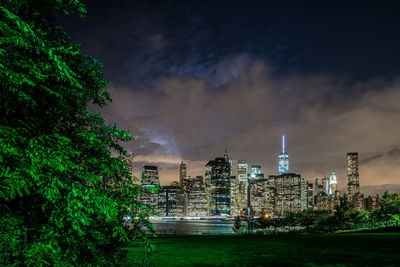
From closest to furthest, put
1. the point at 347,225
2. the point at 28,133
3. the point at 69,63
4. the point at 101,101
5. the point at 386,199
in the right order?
the point at 28,133 < the point at 69,63 < the point at 101,101 < the point at 347,225 < the point at 386,199

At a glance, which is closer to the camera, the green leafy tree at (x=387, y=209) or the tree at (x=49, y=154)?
the tree at (x=49, y=154)

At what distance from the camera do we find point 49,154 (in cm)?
604

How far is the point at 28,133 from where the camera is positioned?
6359 mm

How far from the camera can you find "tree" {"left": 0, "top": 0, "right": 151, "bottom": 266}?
5.75 metres

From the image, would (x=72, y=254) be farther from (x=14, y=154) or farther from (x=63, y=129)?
(x=63, y=129)

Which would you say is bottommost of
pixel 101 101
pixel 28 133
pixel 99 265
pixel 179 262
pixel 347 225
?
pixel 347 225

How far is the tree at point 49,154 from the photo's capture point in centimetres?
575

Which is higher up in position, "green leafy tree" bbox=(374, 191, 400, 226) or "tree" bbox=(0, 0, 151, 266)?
"tree" bbox=(0, 0, 151, 266)

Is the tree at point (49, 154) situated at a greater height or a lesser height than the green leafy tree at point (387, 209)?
greater

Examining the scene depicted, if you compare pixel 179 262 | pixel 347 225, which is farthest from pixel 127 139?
pixel 347 225

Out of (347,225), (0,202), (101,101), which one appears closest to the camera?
(0,202)

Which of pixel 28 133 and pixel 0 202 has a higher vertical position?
pixel 28 133

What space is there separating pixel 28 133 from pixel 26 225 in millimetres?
2348

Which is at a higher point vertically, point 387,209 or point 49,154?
point 49,154
